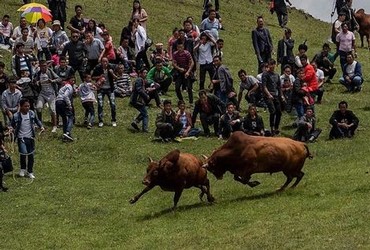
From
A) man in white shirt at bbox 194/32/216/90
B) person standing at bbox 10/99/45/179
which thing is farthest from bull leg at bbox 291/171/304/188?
man in white shirt at bbox 194/32/216/90

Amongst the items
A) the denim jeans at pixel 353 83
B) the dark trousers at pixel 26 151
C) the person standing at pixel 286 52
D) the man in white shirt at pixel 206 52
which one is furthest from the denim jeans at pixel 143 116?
the denim jeans at pixel 353 83

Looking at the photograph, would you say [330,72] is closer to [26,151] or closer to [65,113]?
[65,113]

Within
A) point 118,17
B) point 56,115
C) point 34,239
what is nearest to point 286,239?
point 34,239

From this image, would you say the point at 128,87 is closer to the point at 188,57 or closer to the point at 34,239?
the point at 188,57

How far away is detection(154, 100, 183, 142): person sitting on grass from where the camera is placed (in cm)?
2684

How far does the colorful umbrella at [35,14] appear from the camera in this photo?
32500 millimetres

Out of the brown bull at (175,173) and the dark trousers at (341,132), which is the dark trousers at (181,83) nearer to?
the dark trousers at (341,132)

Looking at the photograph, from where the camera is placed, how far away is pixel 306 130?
26.7 m

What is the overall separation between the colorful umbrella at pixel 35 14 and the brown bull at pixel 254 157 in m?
15.5

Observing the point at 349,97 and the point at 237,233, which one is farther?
the point at 349,97

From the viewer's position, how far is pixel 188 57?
29938 millimetres

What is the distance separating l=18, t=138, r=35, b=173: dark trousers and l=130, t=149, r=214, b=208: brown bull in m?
4.94

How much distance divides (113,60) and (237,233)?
17242mm

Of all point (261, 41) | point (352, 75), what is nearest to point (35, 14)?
point (261, 41)
